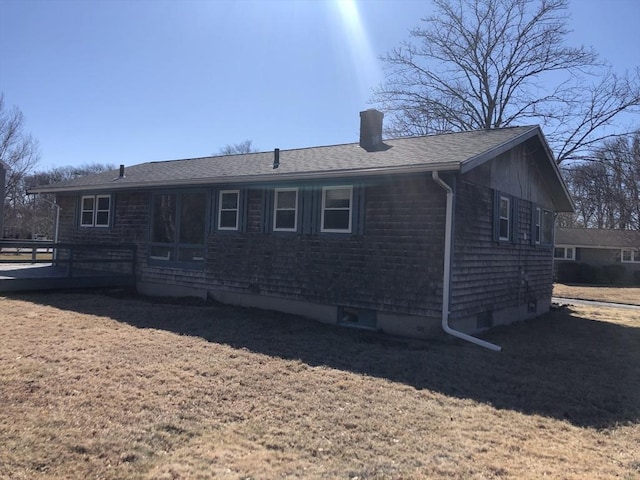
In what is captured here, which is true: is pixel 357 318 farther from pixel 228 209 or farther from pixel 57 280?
pixel 57 280

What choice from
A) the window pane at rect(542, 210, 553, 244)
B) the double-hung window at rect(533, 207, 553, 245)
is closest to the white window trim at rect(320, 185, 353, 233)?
the double-hung window at rect(533, 207, 553, 245)

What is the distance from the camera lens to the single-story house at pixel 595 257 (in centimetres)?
3062

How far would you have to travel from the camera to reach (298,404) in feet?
16.4

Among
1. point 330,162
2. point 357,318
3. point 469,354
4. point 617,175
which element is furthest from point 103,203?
point 617,175

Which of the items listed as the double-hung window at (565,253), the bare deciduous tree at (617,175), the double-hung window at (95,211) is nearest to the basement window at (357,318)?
the double-hung window at (95,211)

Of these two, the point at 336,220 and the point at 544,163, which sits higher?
the point at 544,163

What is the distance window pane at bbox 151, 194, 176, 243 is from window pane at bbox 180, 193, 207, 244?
0.32 meters

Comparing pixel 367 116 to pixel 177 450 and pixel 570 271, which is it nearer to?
pixel 177 450

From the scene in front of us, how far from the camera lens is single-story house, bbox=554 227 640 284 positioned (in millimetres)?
30625

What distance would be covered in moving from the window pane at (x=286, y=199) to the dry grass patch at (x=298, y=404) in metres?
2.75

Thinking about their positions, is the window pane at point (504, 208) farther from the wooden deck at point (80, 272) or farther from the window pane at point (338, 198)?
the wooden deck at point (80, 272)

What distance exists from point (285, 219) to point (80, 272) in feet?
22.7

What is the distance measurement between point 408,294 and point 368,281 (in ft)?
2.67

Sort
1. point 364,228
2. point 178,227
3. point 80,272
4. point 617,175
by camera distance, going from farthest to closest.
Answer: point 617,175, point 80,272, point 178,227, point 364,228
